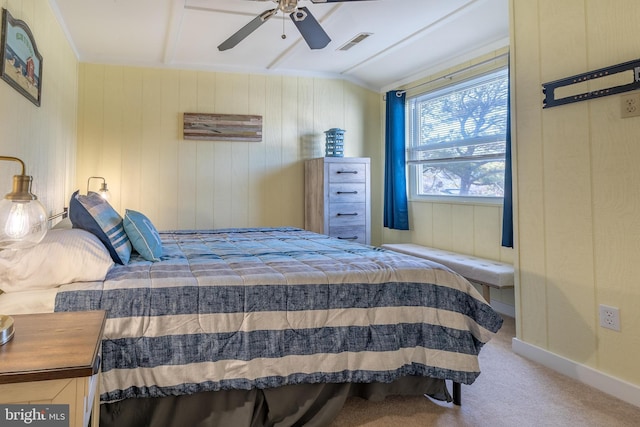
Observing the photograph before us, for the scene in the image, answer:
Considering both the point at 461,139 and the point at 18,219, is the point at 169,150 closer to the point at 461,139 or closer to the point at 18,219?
the point at 461,139

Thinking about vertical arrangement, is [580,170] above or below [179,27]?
below

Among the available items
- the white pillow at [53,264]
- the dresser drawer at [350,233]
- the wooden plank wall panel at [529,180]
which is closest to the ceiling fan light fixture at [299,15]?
the wooden plank wall panel at [529,180]

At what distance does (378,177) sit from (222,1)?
282 centimetres

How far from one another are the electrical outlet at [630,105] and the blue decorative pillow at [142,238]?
240 cm

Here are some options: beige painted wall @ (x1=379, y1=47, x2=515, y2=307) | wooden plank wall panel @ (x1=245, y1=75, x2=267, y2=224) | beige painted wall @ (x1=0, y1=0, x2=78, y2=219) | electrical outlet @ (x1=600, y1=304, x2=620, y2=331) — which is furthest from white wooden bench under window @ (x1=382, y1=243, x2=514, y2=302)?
beige painted wall @ (x1=0, y1=0, x2=78, y2=219)

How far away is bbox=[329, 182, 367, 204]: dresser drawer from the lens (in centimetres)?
438

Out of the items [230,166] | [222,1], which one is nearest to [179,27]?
[222,1]

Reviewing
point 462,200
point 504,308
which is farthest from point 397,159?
point 504,308

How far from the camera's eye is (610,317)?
2088mm

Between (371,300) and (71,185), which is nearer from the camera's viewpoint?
(371,300)

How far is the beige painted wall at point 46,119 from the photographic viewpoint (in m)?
2.05

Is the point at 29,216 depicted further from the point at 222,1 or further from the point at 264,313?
the point at 222,1

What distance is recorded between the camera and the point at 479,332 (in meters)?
1.81

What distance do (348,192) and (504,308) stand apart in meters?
1.88
